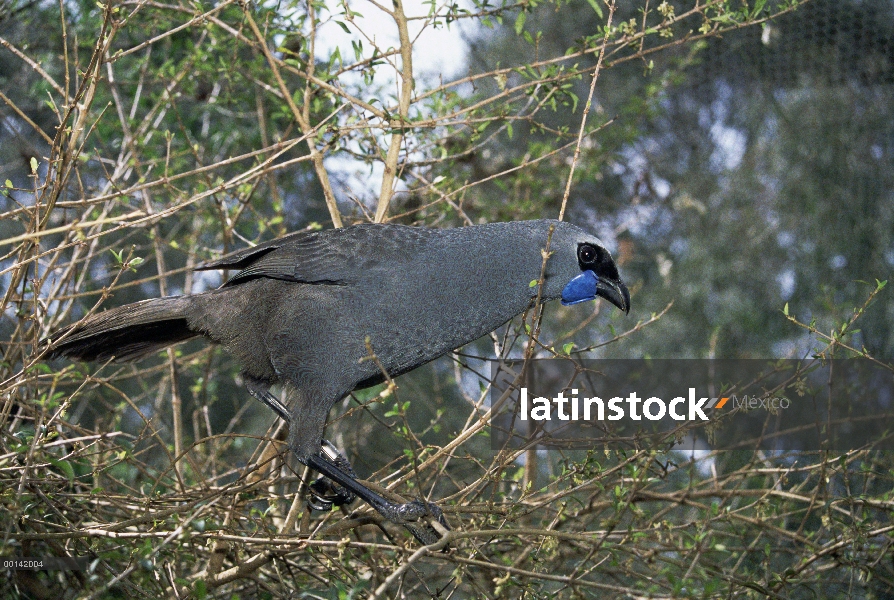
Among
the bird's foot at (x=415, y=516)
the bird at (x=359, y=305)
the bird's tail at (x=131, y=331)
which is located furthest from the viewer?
the bird's tail at (x=131, y=331)

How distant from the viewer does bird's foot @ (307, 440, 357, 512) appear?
3.14m

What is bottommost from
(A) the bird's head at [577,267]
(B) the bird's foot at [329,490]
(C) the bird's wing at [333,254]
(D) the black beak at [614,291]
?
(B) the bird's foot at [329,490]

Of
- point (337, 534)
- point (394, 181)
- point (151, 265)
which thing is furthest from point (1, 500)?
point (151, 265)

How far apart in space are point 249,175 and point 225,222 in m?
0.99

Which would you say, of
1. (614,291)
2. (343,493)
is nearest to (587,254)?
(614,291)

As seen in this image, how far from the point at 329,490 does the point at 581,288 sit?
3.95 feet

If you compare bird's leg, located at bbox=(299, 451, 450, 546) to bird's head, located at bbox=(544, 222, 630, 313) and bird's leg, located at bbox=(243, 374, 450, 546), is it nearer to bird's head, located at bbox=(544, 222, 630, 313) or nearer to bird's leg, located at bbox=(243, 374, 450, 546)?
bird's leg, located at bbox=(243, 374, 450, 546)

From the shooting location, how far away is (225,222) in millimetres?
3682

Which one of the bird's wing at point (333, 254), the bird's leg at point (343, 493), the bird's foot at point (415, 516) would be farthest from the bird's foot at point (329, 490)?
the bird's wing at point (333, 254)

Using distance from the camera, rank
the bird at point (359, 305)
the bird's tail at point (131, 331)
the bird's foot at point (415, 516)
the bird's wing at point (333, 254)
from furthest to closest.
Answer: the bird's tail at point (131, 331), the bird's wing at point (333, 254), the bird at point (359, 305), the bird's foot at point (415, 516)

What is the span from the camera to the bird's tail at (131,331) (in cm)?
322

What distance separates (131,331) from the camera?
3.34 metres

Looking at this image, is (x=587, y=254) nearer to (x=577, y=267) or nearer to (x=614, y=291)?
(x=577, y=267)

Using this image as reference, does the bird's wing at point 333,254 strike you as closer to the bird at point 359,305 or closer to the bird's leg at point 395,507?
the bird at point 359,305
